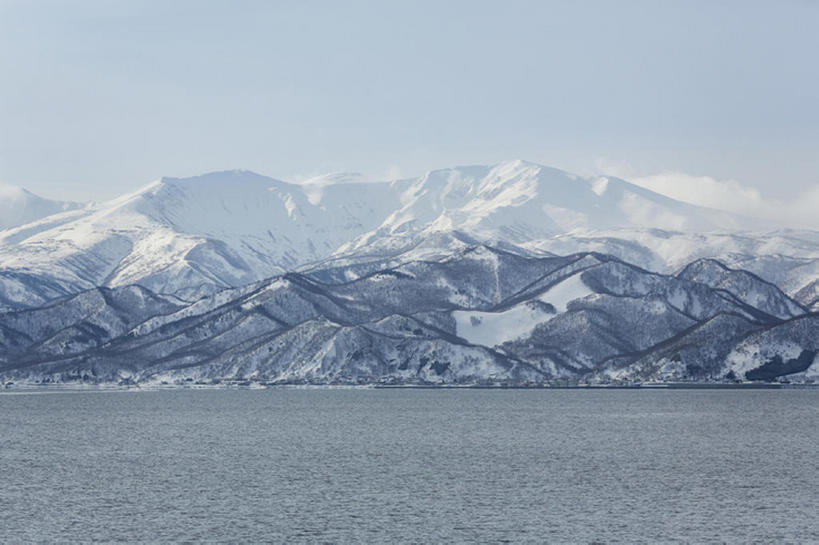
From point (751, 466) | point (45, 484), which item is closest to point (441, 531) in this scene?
point (45, 484)

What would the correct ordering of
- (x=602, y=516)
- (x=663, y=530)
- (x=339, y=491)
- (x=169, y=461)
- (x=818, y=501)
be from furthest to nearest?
(x=169, y=461)
(x=339, y=491)
(x=818, y=501)
(x=602, y=516)
(x=663, y=530)

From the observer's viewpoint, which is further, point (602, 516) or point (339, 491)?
point (339, 491)

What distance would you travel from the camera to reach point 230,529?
13025 centimetres

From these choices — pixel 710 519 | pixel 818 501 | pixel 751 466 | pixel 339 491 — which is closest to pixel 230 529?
pixel 339 491

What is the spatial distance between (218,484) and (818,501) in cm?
7525

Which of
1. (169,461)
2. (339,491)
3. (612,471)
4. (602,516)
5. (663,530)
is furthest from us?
(169,461)

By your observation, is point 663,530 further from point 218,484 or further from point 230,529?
point 218,484

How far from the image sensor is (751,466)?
188 metres

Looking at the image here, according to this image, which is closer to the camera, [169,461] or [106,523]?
[106,523]

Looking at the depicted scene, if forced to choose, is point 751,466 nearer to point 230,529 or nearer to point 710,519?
point 710,519

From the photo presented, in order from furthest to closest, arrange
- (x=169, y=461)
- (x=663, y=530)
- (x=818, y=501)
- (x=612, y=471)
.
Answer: (x=169, y=461) < (x=612, y=471) < (x=818, y=501) < (x=663, y=530)

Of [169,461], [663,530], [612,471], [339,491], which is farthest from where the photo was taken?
[169,461]

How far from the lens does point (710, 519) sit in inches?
5320

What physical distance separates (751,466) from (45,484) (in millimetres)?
101371
